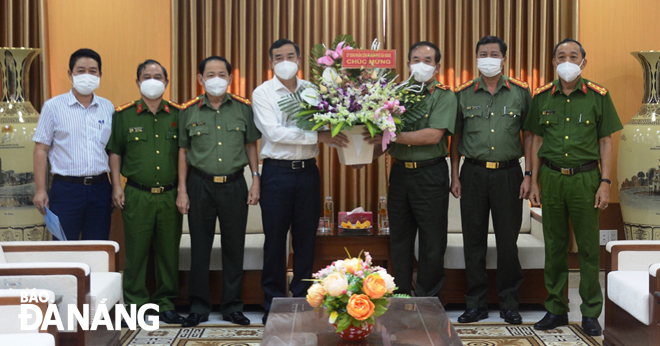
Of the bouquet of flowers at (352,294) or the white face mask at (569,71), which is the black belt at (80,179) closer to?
the bouquet of flowers at (352,294)

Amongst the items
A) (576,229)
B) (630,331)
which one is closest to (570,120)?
(576,229)

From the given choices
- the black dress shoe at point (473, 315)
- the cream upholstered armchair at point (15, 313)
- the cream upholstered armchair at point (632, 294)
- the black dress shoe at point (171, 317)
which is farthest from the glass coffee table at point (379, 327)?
the black dress shoe at point (171, 317)

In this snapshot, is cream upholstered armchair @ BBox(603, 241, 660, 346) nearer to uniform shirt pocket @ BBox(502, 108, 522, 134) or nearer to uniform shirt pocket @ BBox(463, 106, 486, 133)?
uniform shirt pocket @ BBox(502, 108, 522, 134)

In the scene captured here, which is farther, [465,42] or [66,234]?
[465,42]

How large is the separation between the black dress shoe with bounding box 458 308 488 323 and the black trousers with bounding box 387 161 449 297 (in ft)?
0.72

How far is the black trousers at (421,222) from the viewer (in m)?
4.01

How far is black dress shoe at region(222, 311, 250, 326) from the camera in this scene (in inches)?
159

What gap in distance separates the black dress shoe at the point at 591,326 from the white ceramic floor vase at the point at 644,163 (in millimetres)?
1215

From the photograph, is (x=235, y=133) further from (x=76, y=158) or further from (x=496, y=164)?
(x=496, y=164)

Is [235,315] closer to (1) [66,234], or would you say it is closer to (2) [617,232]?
(1) [66,234]

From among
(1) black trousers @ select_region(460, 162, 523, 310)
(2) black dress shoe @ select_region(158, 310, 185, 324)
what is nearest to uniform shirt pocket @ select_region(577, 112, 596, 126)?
(1) black trousers @ select_region(460, 162, 523, 310)

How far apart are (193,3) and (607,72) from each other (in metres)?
3.42

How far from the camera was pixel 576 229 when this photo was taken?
3.90 metres

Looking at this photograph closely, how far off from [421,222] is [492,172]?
53 centimetres
